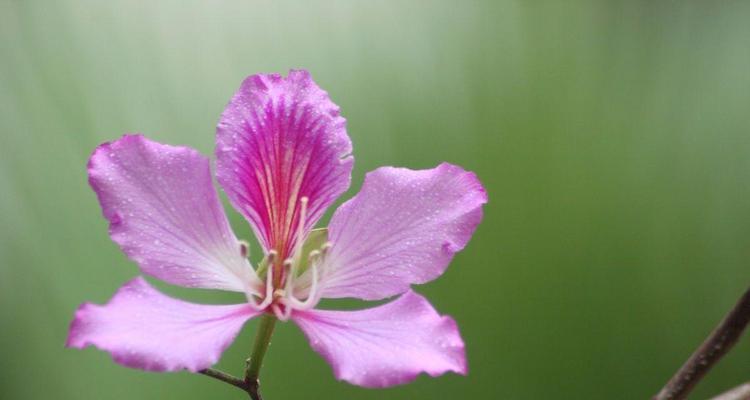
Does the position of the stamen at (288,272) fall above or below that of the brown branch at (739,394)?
above

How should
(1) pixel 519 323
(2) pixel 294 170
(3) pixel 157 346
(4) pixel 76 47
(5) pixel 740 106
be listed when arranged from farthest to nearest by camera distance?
(5) pixel 740 106
(4) pixel 76 47
(1) pixel 519 323
(2) pixel 294 170
(3) pixel 157 346

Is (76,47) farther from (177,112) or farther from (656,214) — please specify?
(656,214)

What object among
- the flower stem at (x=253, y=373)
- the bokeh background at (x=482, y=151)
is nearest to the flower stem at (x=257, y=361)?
the flower stem at (x=253, y=373)

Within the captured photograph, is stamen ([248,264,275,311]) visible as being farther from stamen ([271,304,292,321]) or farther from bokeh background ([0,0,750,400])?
bokeh background ([0,0,750,400])

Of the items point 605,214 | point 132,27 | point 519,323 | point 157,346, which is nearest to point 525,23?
point 605,214

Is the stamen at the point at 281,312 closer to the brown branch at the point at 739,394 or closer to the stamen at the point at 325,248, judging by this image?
the stamen at the point at 325,248

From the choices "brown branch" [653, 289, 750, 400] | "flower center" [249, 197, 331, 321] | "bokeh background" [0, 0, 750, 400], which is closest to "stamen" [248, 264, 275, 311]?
"flower center" [249, 197, 331, 321]
